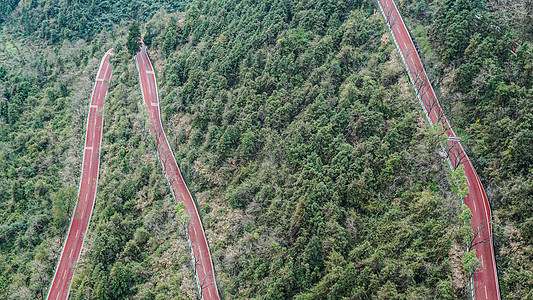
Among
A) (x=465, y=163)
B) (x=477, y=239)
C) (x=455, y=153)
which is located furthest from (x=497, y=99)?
(x=477, y=239)

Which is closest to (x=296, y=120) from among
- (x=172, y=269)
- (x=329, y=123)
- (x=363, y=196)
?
(x=329, y=123)

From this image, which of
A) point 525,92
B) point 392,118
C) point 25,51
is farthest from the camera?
point 25,51

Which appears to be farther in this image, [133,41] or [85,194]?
[133,41]

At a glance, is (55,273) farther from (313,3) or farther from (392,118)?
(313,3)

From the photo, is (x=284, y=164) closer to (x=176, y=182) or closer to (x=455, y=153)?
(x=176, y=182)

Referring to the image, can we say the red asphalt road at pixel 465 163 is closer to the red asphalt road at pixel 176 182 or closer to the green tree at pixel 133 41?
the red asphalt road at pixel 176 182

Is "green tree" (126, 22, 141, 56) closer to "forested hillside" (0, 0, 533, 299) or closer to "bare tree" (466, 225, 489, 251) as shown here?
"forested hillside" (0, 0, 533, 299)
